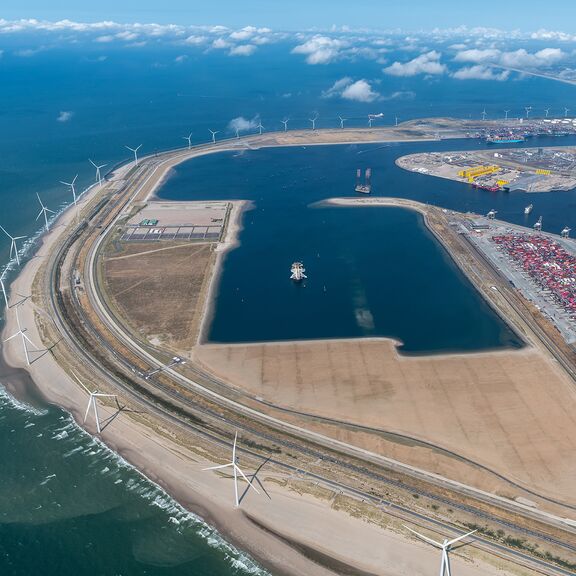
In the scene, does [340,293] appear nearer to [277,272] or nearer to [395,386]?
[277,272]

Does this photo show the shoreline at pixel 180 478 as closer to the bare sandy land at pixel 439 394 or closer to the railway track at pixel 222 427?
the railway track at pixel 222 427

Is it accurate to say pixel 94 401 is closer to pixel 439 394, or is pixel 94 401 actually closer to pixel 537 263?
pixel 439 394

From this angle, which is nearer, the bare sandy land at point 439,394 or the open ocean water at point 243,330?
the open ocean water at point 243,330

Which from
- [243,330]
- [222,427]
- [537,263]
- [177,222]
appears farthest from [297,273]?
[537,263]

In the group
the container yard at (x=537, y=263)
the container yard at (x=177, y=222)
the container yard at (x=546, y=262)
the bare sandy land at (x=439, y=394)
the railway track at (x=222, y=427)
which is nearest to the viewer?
the railway track at (x=222, y=427)

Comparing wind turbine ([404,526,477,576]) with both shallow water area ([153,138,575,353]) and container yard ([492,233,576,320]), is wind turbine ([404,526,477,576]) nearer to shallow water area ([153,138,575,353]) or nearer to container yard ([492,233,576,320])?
shallow water area ([153,138,575,353])

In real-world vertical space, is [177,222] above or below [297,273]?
above

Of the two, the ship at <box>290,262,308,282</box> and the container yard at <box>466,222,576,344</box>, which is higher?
the ship at <box>290,262,308,282</box>

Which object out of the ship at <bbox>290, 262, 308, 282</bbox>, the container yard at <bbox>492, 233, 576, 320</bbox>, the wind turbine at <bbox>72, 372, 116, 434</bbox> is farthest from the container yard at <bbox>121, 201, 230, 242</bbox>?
the container yard at <bbox>492, 233, 576, 320</bbox>

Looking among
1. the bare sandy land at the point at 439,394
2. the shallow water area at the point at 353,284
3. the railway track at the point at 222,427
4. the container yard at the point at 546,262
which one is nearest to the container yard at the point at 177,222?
the shallow water area at the point at 353,284
